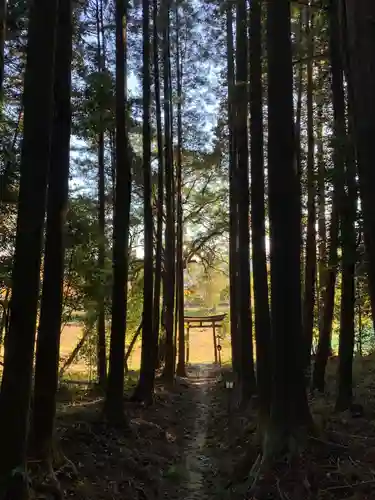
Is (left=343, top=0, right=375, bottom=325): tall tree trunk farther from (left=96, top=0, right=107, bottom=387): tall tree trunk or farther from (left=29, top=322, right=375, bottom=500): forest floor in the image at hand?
(left=96, top=0, right=107, bottom=387): tall tree trunk

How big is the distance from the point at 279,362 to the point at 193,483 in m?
2.28

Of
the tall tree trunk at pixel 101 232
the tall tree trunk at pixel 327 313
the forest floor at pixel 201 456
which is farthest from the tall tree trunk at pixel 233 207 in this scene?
the forest floor at pixel 201 456

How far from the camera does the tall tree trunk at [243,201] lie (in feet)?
33.4

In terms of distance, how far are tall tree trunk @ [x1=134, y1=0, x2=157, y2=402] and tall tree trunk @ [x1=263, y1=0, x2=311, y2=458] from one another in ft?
15.6

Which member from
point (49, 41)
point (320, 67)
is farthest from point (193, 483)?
point (320, 67)

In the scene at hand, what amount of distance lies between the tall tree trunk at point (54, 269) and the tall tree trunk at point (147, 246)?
4551mm

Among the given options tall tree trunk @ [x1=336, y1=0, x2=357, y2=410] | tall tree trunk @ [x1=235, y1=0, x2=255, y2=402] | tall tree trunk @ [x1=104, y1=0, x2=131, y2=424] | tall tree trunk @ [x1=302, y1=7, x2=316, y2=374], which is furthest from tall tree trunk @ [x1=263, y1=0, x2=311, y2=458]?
tall tree trunk @ [x1=302, y1=7, x2=316, y2=374]

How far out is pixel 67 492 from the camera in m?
5.41

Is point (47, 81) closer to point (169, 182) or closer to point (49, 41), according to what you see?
point (49, 41)

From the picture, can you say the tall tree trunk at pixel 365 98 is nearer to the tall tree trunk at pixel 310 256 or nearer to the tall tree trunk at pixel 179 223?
the tall tree trunk at pixel 310 256

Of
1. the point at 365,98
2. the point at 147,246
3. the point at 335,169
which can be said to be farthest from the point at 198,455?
the point at 365,98

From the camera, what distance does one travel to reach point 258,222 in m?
8.43

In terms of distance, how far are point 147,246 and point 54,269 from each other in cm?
513

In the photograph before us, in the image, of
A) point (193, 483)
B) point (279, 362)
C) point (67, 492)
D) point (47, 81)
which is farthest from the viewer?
point (193, 483)
